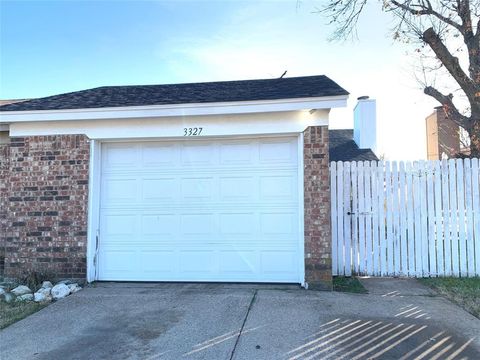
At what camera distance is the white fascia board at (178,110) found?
6660 millimetres

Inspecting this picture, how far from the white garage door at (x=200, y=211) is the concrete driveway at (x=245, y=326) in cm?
71

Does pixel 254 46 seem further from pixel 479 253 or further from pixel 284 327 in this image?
pixel 284 327

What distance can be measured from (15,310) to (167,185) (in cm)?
308

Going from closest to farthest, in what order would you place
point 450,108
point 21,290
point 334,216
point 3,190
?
1. point 21,290
2. point 334,216
3. point 3,190
4. point 450,108

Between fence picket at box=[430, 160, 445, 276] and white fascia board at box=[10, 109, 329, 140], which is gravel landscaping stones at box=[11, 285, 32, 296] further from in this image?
fence picket at box=[430, 160, 445, 276]

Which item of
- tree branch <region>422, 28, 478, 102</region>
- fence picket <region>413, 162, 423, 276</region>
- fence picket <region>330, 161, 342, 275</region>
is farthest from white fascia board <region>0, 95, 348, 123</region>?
tree branch <region>422, 28, 478, 102</region>

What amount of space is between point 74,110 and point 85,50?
16.5 ft

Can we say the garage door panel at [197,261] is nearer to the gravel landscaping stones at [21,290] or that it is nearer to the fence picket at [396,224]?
the gravel landscaping stones at [21,290]

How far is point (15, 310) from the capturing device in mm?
5734

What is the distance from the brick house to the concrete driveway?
80cm

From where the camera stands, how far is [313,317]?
5.06 m

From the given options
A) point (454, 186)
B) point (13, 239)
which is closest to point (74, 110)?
point (13, 239)

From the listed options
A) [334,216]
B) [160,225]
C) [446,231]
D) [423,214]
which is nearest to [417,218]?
[423,214]

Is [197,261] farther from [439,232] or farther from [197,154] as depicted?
[439,232]
